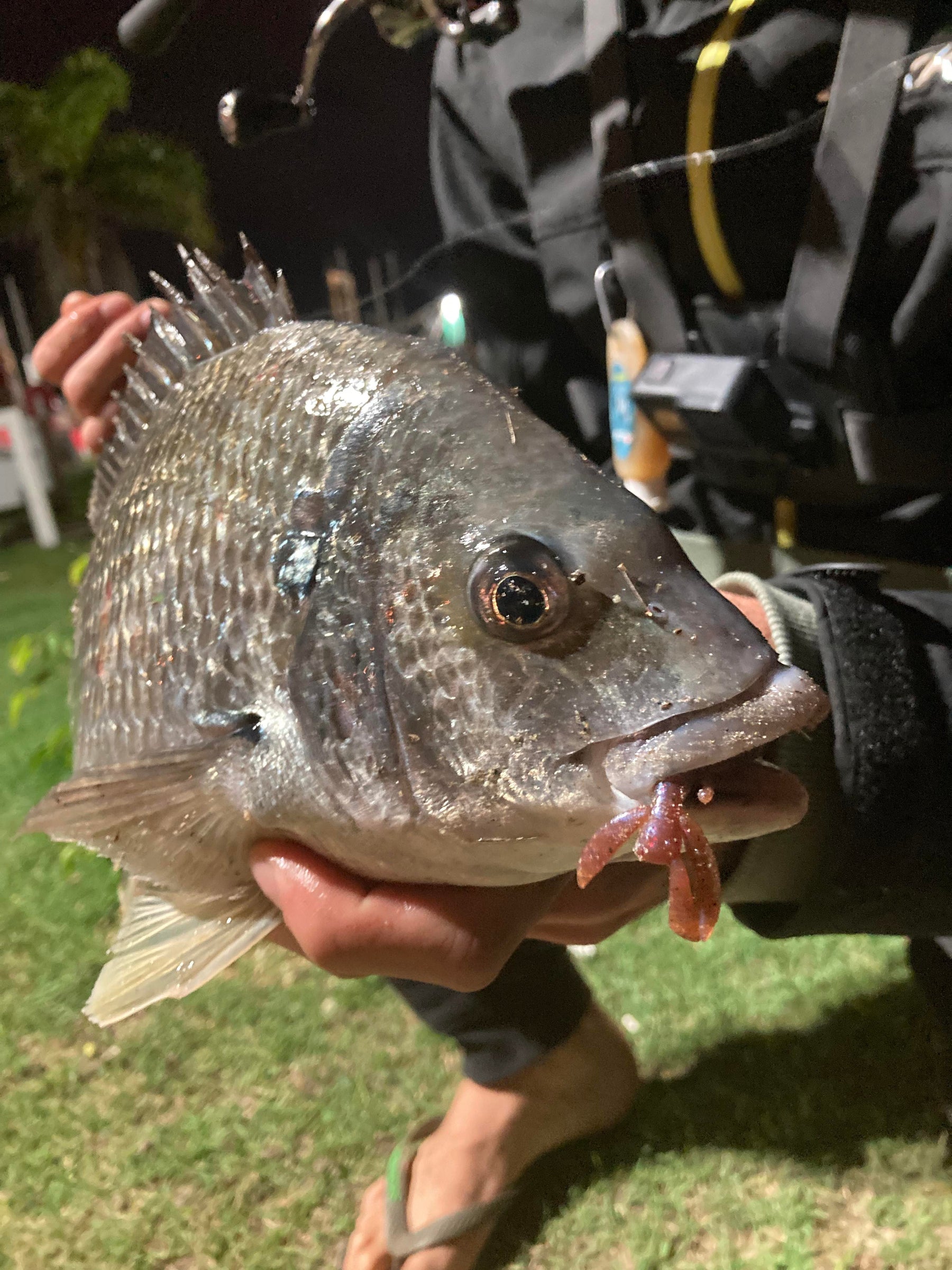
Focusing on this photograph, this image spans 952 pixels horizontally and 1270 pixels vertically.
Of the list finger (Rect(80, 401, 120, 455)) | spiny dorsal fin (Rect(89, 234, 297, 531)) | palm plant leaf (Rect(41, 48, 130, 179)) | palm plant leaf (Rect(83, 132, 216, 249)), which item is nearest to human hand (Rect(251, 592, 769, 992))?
spiny dorsal fin (Rect(89, 234, 297, 531))

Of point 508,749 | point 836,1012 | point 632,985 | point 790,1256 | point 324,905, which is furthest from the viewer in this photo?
point 632,985

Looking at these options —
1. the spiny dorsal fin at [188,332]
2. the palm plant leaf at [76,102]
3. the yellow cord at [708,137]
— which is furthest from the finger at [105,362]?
the palm plant leaf at [76,102]

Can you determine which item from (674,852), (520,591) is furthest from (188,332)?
(674,852)

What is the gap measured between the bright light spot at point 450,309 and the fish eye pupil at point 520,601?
87 cm

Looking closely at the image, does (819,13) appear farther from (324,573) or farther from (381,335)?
(324,573)

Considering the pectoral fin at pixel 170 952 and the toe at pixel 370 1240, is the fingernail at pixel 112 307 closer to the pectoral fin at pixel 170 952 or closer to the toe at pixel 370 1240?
the pectoral fin at pixel 170 952

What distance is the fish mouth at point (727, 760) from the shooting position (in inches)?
22.6

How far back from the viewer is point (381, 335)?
0.80 m

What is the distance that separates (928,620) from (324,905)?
2.54 feet

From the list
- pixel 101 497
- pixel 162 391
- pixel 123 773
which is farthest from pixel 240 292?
pixel 123 773

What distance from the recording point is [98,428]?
1.31 m

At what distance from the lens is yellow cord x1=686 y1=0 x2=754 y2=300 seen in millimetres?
1144

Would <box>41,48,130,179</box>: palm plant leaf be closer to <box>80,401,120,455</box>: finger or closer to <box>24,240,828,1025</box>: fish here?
<box>80,401,120,455</box>: finger

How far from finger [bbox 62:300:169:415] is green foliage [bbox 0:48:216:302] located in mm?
7001
